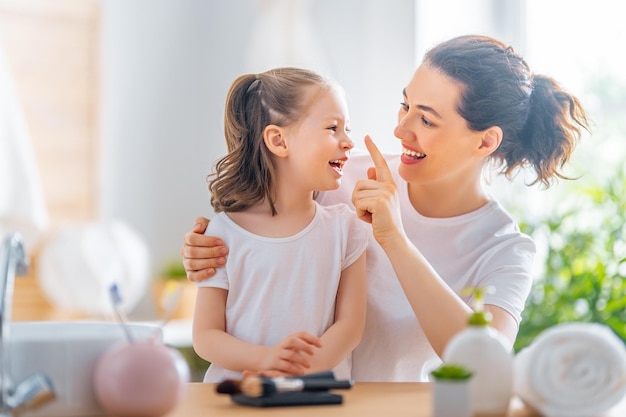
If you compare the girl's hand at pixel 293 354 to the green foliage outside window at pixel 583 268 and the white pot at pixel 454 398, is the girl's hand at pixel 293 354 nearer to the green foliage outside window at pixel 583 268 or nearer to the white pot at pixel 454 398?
the white pot at pixel 454 398

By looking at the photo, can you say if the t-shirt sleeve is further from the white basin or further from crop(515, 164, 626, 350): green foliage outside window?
crop(515, 164, 626, 350): green foliage outside window

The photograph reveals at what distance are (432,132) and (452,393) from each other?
82 cm

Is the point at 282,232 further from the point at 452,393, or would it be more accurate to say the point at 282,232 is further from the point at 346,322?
the point at 452,393

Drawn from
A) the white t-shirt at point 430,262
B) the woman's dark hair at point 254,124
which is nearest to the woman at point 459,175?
the white t-shirt at point 430,262

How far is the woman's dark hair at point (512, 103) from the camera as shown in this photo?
182 cm

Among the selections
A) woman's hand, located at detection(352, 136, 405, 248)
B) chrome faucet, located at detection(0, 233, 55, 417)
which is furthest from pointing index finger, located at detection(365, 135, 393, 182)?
chrome faucet, located at detection(0, 233, 55, 417)

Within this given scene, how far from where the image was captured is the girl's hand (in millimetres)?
1429

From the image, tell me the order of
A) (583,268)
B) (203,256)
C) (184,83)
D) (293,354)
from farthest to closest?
(184,83) < (583,268) < (203,256) < (293,354)

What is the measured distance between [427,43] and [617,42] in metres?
0.73

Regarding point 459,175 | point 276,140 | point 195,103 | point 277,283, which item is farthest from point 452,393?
point 195,103

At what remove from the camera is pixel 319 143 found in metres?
1.67

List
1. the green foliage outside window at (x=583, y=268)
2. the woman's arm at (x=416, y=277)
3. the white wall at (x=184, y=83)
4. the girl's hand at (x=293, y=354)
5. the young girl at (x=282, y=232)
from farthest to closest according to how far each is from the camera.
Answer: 1. the white wall at (x=184, y=83)
2. the green foliage outside window at (x=583, y=268)
3. the young girl at (x=282, y=232)
4. the woman's arm at (x=416, y=277)
5. the girl's hand at (x=293, y=354)

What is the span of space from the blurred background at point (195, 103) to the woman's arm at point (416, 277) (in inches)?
61.2

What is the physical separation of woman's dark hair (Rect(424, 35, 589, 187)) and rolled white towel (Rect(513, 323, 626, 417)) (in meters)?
0.79
